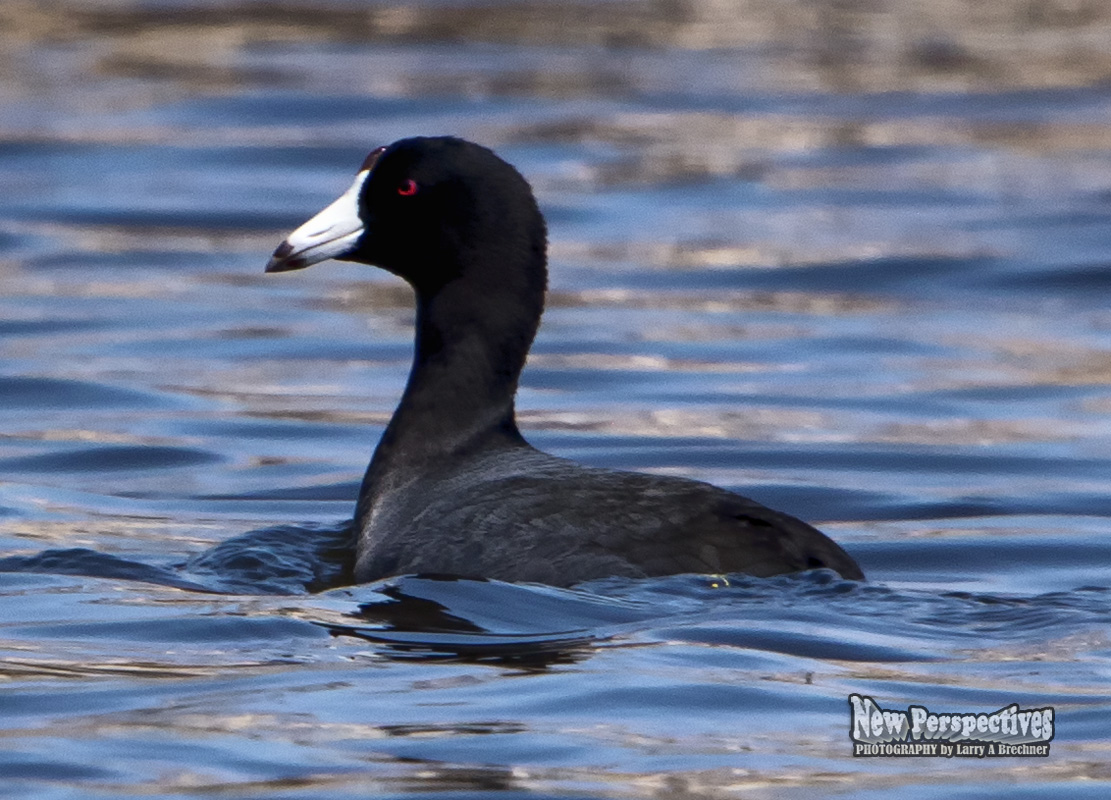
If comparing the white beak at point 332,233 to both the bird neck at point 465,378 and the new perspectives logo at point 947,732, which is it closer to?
the bird neck at point 465,378

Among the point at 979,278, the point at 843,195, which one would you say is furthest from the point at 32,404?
the point at 843,195

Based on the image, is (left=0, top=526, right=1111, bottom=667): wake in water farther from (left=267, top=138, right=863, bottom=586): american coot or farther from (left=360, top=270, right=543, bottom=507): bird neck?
(left=360, top=270, right=543, bottom=507): bird neck

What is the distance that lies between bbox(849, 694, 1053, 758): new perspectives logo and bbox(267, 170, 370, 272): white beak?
108 inches

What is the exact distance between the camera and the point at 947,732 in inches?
204

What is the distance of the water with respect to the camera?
5238 mm

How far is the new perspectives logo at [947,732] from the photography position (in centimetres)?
505

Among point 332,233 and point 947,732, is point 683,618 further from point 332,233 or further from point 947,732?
point 332,233

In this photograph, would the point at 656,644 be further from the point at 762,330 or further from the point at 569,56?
the point at 569,56

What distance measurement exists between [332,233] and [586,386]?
404 centimetres

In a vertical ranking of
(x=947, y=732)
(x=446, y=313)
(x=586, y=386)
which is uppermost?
(x=446, y=313)

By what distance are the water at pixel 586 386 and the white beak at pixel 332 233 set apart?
0.96m

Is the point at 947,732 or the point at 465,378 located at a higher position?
the point at 465,378

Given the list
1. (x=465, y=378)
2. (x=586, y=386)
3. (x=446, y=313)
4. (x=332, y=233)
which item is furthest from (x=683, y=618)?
(x=586, y=386)

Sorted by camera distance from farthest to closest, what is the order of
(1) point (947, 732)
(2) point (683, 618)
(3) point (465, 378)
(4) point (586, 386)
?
(4) point (586, 386)
(3) point (465, 378)
(2) point (683, 618)
(1) point (947, 732)
